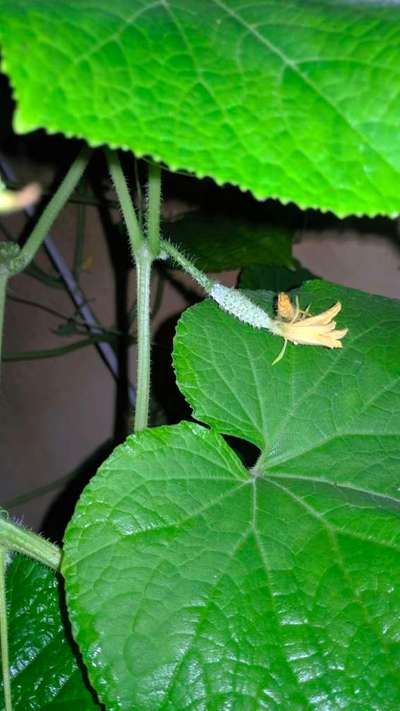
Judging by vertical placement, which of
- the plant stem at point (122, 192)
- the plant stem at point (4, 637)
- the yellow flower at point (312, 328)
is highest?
the plant stem at point (122, 192)

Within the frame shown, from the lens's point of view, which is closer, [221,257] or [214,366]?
[214,366]

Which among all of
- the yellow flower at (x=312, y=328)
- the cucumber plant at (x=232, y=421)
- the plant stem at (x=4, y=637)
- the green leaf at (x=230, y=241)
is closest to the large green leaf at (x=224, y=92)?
the cucumber plant at (x=232, y=421)

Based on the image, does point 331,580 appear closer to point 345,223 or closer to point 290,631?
point 290,631

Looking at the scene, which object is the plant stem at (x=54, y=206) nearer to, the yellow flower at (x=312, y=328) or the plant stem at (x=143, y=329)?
the plant stem at (x=143, y=329)

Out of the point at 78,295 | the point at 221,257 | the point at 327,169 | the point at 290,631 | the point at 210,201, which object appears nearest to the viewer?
the point at 327,169

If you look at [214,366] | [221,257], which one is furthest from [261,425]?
[221,257]
